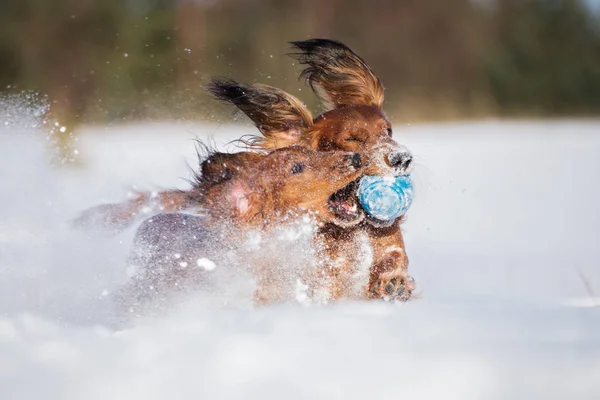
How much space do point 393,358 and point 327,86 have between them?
2.19m

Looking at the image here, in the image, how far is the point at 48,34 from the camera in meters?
16.6

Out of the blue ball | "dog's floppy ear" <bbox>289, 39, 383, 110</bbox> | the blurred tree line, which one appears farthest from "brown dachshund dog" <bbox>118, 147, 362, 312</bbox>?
the blurred tree line

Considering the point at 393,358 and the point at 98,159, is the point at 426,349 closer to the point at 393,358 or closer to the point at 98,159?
the point at 393,358

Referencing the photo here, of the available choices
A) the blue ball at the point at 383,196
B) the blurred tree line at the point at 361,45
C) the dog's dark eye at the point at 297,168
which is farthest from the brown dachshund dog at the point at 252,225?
the blurred tree line at the point at 361,45

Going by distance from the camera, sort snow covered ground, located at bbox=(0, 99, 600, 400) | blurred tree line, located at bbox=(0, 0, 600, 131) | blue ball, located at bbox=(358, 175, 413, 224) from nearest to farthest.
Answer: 1. snow covered ground, located at bbox=(0, 99, 600, 400)
2. blue ball, located at bbox=(358, 175, 413, 224)
3. blurred tree line, located at bbox=(0, 0, 600, 131)

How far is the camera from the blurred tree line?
1451 cm

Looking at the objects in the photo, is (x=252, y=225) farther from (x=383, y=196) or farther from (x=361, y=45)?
(x=361, y=45)

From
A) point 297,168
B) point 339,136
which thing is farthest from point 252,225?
point 339,136

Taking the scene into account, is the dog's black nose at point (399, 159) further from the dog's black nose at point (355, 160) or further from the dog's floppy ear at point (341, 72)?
the dog's floppy ear at point (341, 72)

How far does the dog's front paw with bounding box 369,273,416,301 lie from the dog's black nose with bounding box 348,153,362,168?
0.55 metres

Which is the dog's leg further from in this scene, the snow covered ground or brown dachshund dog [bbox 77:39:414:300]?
the snow covered ground

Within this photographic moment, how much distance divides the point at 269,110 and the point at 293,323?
142 cm

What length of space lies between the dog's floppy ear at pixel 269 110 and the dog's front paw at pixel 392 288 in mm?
892

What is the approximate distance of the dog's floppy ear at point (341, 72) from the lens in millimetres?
4684
